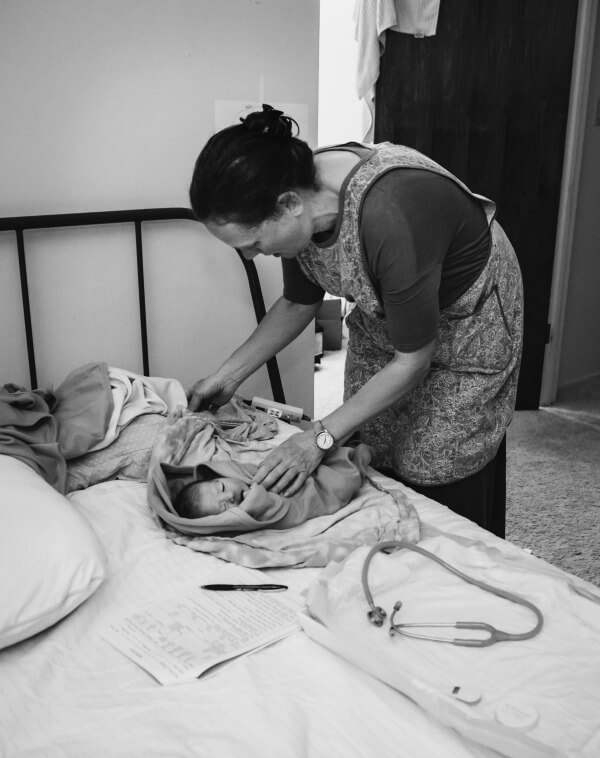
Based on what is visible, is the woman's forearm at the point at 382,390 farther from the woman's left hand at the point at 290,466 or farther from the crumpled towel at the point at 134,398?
the crumpled towel at the point at 134,398

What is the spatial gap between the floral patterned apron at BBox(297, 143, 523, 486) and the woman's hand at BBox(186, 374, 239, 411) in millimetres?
365

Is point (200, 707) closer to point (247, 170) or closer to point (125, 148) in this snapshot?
point (247, 170)

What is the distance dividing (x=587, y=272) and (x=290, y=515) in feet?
9.26

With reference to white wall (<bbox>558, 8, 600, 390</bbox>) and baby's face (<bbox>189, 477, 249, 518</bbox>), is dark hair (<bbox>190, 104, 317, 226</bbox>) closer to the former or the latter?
baby's face (<bbox>189, 477, 249, 518</bbox>)

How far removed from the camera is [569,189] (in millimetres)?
3328

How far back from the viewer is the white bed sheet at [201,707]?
2.90 feet

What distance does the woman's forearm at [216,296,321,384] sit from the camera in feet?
5.78

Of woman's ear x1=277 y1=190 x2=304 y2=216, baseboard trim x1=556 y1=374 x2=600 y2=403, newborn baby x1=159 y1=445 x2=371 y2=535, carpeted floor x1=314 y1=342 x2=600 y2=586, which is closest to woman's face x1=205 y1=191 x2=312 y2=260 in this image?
woman's ear x1=277 y1=190 x2=304 y2=216

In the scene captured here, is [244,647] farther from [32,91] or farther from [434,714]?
[32,91]

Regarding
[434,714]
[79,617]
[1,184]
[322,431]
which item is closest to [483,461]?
[322,431]

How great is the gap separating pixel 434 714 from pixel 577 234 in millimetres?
3078

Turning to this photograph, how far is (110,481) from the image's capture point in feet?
5.31

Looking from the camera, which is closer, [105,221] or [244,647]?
[244,647]

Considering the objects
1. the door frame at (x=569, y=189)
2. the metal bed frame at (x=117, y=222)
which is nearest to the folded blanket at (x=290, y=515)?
the metal bed frame at (x=117, y=222)
